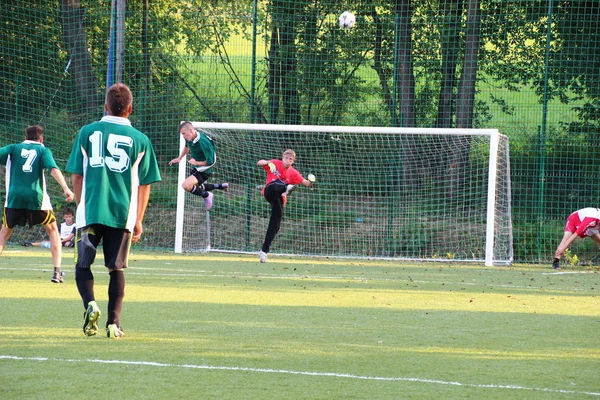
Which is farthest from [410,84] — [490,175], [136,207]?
[136,207]

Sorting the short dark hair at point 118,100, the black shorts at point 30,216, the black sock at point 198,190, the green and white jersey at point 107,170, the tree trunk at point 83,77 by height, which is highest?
the tree trunk at point 83,77

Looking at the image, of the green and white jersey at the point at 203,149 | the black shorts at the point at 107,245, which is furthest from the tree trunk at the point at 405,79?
the black shorts at the point at 107,245

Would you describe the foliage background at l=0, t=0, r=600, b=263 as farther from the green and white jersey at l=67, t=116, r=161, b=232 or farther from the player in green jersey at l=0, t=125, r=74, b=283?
the green and white jersey at l=67, t=116, r=161, b=232

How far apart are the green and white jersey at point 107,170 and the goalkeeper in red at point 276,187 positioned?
8.34 meters

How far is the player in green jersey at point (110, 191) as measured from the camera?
21.4 feet

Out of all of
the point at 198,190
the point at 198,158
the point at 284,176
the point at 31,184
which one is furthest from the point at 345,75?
the point at 31,184

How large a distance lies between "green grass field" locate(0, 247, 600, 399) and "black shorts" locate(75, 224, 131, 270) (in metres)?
0.56

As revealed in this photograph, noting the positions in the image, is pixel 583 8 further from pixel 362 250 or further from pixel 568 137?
pixel 362 250

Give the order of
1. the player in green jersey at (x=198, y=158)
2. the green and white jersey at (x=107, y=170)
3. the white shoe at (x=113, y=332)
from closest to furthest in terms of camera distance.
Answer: the green and white jersey at (x=107, y=170)
the white shoe at (x=113, y=332)
the player in green jersey at (x=198, y=158)

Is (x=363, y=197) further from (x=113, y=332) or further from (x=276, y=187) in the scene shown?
(x=113, y=332)

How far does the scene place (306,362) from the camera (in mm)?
5879

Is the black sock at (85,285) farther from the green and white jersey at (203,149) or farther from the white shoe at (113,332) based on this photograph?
the green and white jersey at (203,149)

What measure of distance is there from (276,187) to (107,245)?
27.7 feet

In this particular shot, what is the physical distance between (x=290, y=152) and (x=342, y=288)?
183 inches
